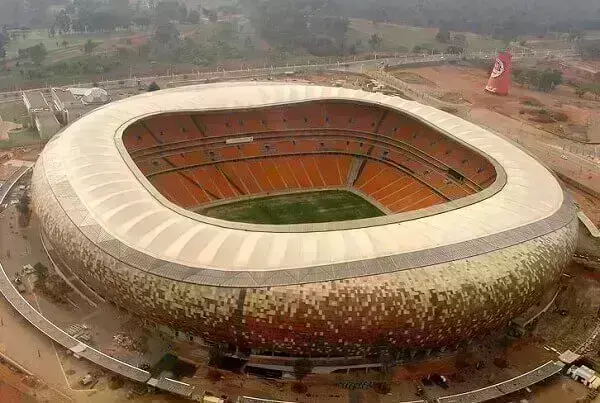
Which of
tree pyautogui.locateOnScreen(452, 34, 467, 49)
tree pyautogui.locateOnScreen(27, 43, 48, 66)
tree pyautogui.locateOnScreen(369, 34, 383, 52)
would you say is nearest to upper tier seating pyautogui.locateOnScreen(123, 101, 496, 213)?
tree pyautogui.locateOnScreen(27, 43, 48, 66)

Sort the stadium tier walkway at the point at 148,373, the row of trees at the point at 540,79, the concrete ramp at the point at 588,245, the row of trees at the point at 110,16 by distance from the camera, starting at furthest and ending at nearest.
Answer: the row of trees at the point at 110,16, the row of trees at the point at 540,79, the concrete ramp at the point at 588,245, the stadium tier walkway at the point at 148,373

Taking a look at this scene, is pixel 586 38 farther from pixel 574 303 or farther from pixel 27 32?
pixel 27 32

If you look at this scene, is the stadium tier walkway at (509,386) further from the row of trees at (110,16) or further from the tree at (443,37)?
the row of trees at (110,16)

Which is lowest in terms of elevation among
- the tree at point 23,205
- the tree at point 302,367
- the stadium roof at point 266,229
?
the tree at point 23,205

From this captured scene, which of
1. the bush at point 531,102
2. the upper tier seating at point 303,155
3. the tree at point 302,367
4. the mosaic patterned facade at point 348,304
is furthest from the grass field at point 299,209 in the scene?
the bush at point 531,102

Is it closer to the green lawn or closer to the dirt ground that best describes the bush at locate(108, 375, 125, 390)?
the dirt ground
